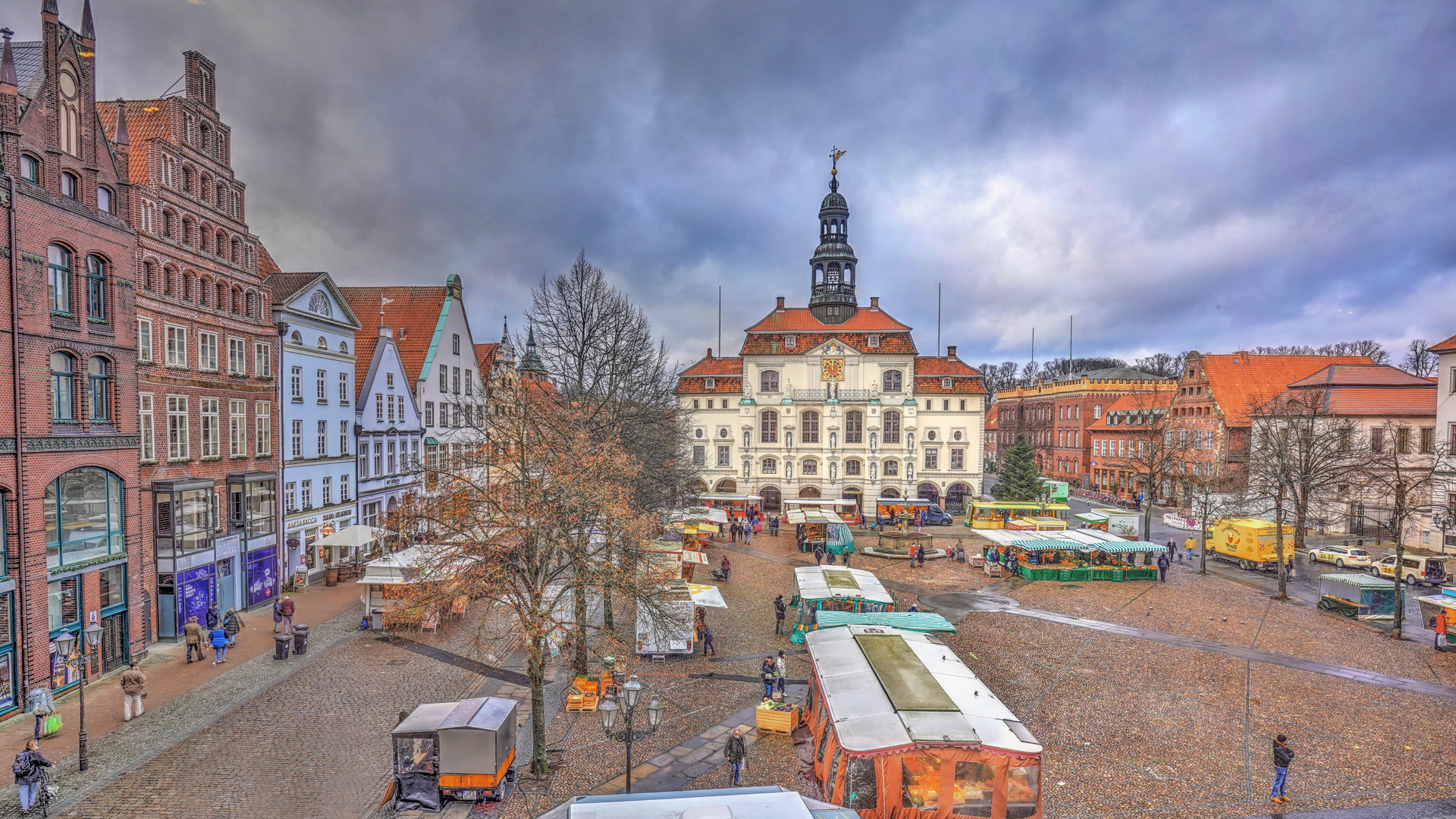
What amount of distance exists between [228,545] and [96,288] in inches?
368

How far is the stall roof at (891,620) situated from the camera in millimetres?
17297

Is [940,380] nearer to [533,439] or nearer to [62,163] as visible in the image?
[533,439]

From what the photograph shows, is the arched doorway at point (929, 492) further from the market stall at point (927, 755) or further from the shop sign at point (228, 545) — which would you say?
the shop sign at point (228, 545)

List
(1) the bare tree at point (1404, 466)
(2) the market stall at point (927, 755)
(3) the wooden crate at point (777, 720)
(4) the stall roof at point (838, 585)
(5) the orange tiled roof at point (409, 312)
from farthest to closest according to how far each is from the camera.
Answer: (5) the orange tiled roof at point (409, 312)
(1) the bare tree at point (1404, 466)
(4) the stall roof at point (838, 585)
(3) the wooden crate at point (777, 720)
(2) the market stall at point (927, 755)

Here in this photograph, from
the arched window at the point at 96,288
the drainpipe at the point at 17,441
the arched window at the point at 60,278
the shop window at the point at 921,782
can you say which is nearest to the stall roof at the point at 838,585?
the shop window at the point at 921,782

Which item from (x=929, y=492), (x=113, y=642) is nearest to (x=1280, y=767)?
(x=113, y=642)

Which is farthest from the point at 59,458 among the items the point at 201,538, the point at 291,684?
the point at 291,684

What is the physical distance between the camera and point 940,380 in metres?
52.4

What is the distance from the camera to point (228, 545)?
2280 cm

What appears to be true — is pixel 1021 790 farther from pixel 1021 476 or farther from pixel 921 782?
pixel 1021 476

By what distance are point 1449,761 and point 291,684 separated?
25899 mm

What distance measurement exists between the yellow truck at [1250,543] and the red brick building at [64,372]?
45.8 meters

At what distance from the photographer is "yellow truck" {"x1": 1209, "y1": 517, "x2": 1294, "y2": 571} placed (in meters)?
34.2

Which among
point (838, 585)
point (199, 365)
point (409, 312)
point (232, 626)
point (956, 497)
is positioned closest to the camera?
point (232, 626)
